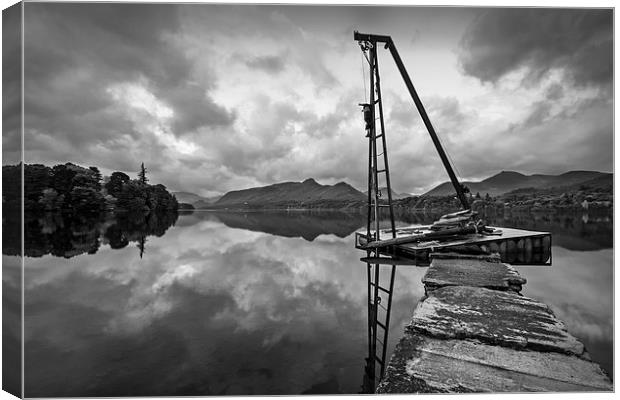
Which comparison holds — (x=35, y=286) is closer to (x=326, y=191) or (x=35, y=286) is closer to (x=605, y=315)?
(x=605, y=315)

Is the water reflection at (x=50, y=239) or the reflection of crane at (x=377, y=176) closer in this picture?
the water reflection at (x=50, y=239)

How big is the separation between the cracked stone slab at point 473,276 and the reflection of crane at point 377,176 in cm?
146

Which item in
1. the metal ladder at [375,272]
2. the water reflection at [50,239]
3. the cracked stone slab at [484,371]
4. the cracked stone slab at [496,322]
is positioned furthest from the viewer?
the metal ladder at [375,272]

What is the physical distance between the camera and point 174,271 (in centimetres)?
1197

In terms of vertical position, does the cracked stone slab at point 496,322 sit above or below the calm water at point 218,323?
above

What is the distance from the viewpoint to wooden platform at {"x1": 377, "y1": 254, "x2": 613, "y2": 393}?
89.3 inches

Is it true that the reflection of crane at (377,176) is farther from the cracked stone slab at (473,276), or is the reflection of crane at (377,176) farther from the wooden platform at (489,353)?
the wooden platform at (489,353)

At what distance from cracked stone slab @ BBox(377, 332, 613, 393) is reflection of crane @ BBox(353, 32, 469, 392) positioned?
2313mm

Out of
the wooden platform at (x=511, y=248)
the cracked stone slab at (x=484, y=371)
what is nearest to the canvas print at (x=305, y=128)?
the cracked stone slab at (x=484, y=371)

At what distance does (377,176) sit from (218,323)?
687 centimetres

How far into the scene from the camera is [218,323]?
252 inches

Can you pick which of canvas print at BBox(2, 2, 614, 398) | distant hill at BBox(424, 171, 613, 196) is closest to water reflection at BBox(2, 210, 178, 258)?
canvas print at BBox(2, 2, 614, 398)

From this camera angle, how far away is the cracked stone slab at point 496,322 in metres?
2.69

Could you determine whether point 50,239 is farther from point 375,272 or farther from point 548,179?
point 548,179
